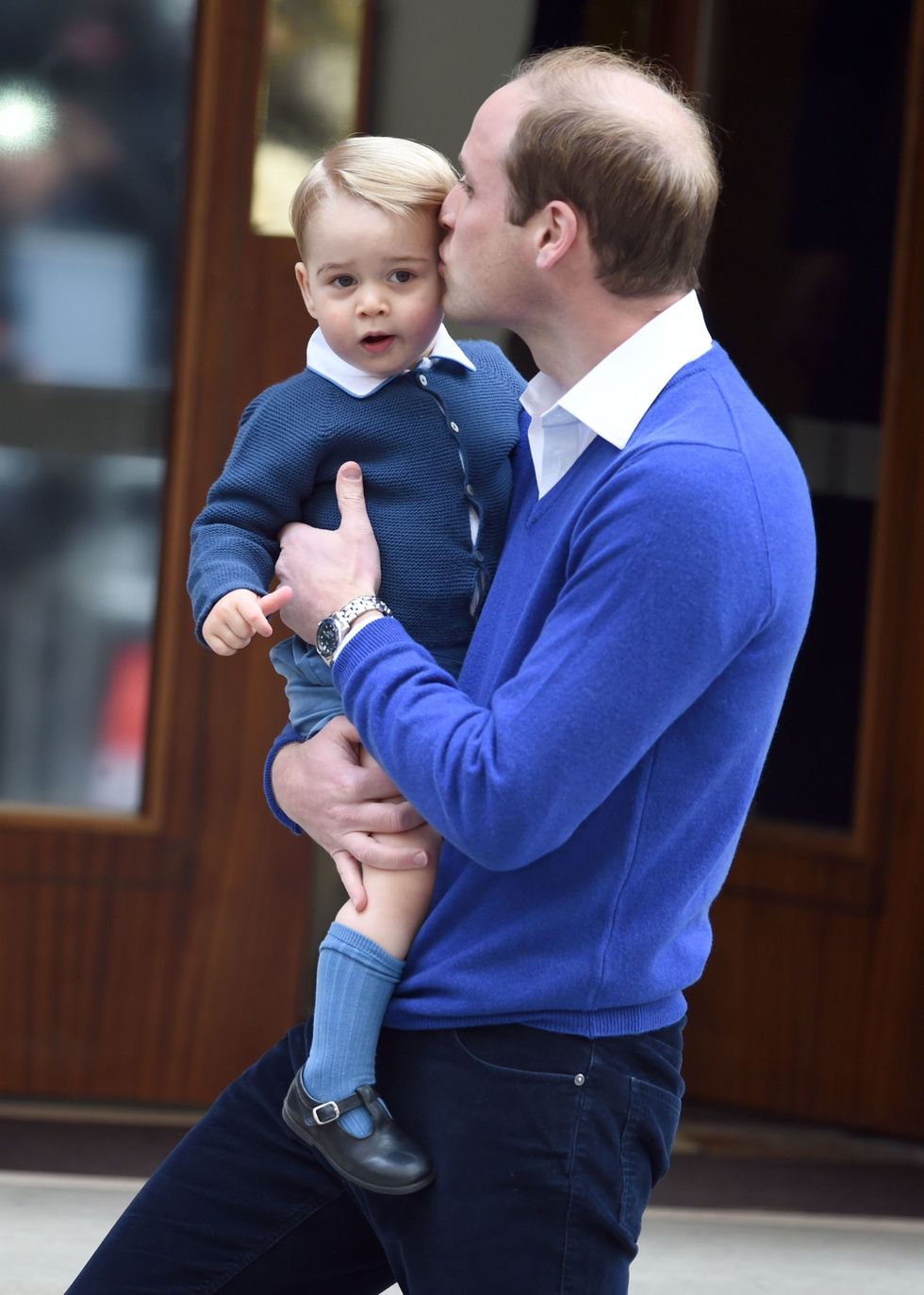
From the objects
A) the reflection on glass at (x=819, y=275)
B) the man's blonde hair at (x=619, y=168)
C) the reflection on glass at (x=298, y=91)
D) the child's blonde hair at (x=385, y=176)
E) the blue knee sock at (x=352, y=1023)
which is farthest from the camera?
the reflection on glass at (x=819, y=275)

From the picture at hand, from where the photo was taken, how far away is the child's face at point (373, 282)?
143 cm

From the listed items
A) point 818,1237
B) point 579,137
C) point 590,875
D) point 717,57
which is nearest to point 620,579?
point 590,875

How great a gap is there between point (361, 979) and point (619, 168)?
0.67m

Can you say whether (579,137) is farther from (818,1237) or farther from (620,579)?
(818,1237)

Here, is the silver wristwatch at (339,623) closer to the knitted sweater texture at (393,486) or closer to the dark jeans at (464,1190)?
the knitted sweater texture at (393,486)

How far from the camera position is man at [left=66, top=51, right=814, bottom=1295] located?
3.67 feet

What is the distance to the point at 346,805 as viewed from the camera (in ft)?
4.60

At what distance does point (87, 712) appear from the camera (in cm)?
296

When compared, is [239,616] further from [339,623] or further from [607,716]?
[607,716]

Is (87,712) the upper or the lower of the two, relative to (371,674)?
lower

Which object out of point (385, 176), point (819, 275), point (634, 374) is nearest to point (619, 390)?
point (634, 374)

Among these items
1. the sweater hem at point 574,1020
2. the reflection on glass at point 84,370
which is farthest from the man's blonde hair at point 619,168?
the reflection on glass at point 84,370

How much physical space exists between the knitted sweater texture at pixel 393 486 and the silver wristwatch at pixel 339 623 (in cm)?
14

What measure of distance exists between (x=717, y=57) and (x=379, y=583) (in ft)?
6.52
